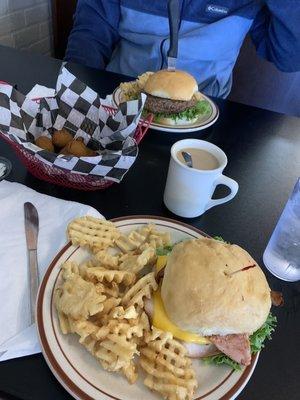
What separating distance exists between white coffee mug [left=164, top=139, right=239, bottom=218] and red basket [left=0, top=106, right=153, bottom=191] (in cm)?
15

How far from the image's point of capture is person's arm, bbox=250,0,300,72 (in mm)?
1578

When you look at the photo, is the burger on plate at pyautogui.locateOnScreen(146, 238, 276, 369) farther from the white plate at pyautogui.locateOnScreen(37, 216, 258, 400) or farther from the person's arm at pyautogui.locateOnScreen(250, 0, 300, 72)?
the person's arm at pyautogui.locateOnScreen(250, 0, 300, 72)

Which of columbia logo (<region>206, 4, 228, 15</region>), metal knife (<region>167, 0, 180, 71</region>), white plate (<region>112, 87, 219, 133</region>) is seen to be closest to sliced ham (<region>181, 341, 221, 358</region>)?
white plate (<region>112, 87, 219, 133</region>)

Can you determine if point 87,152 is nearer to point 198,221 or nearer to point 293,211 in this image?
point 198,221

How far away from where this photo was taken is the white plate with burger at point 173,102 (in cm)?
120

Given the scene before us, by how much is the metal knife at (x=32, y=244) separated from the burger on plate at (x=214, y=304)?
21 centimetres

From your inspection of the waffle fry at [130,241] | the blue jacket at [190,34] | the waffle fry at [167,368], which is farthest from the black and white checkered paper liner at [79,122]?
the blue jacket at [190,34]

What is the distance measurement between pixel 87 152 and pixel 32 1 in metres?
2.19

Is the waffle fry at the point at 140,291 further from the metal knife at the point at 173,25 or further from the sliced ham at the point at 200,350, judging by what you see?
the metal knife at the point at 173,25

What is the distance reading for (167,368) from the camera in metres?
0.54

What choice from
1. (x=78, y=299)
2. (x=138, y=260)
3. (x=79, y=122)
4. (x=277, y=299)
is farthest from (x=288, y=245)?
(x=79, y=122)

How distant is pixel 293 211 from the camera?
0.76 meters

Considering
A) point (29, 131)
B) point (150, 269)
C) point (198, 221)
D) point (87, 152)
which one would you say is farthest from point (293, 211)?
point (29, 131)

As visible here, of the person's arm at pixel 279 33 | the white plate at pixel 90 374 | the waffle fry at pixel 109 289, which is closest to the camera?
the white plate at pixel 90 374
